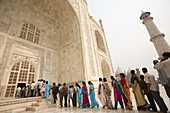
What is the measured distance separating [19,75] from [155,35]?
17.1 m

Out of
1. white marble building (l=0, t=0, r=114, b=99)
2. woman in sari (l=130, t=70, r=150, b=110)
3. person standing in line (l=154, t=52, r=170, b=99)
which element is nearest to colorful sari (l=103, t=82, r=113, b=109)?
woman in sari (l=130, t=70, r=150, b=110)

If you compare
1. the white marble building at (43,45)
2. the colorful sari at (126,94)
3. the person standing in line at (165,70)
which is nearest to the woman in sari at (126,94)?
the colorful sari at (126,94)

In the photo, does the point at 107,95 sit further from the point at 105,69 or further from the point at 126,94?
the point at 105,69

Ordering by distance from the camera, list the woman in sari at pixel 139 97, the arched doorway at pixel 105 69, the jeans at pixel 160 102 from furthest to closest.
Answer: the arched doorway at pixel 105 69, the woman in sari at pixel 139 97, the jeans at pixel 160 102

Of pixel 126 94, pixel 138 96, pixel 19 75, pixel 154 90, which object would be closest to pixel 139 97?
pixel 138 96

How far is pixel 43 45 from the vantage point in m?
8.87

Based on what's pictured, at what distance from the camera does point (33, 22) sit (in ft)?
28.9

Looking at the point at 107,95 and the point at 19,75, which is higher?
the point at 19,75

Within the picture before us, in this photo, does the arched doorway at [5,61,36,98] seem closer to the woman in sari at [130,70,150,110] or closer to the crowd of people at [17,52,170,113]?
the crowd of people at [17,52,170,113]

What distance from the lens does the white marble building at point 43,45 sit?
6.42 meters

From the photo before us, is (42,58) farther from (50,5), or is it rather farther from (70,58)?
(50,5)

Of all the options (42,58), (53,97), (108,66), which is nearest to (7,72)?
(42,58)

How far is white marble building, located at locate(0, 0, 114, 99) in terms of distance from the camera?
6418 mm

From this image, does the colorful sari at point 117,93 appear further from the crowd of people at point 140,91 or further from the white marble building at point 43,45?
the white marble building at point 43,45
